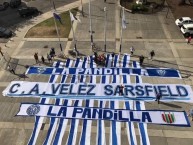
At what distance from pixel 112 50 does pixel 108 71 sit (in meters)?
4.80

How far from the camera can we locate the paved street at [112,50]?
2597 centimetres

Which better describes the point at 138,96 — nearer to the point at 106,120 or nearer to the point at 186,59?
the point at 106,120

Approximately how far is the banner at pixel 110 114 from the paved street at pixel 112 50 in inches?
28.0

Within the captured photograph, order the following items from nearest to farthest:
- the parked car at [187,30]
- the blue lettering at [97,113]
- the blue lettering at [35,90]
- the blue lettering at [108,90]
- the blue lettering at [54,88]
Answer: the blue lettering at [97,113] → the blue lettering at [108,90] → the blue lettering at [54,88] → the blue lettering at [35,90] → the parked car at [187,30]

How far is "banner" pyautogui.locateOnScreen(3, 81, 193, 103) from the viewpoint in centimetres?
2964

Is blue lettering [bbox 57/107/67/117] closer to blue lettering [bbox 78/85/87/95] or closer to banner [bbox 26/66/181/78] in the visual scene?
blue lettering [bbox 78/85/87/95]

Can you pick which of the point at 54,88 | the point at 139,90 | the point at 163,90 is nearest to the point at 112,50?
the point at 139,90

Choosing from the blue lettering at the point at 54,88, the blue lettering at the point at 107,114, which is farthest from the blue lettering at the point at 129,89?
the blue lettering at the point at 54,88

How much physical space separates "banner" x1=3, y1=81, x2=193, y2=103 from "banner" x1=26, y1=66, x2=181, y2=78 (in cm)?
206

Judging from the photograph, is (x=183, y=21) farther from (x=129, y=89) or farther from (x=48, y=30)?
(x=48, y=30)

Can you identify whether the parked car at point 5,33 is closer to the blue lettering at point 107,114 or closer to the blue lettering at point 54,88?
the blue lettering at point 54,88

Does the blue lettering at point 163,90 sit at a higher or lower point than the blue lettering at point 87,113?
higher

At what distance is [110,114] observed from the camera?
2759 centimetres

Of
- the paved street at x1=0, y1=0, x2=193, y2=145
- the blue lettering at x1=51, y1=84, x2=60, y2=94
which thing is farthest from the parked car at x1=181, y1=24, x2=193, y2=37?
the blue lettering at x1=51, y1=84, x2=60, y2=94
